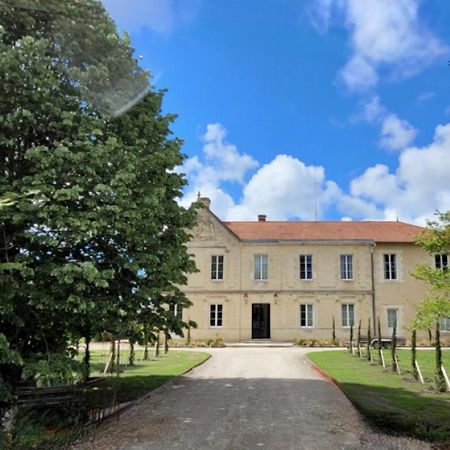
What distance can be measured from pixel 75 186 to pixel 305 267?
93.0 feet

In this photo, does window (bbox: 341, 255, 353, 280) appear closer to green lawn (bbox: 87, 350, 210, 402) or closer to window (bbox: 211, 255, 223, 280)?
window (bbox: 211, 255, 223, 280)

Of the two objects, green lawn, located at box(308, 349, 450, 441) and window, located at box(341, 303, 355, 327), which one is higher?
window, located at box(341, 303, 355, 327)

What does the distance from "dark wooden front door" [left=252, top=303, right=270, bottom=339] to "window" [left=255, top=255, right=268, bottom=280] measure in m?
2.30

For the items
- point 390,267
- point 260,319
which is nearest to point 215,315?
point 260,319

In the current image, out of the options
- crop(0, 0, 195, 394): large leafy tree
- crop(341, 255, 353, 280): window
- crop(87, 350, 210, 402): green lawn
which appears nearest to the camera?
crop(0, 0, 195, 394): large leafy tree

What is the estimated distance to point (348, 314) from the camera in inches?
1361

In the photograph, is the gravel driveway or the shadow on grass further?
the shadow on grass

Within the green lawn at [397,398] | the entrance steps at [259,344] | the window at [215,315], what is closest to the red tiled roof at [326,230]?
the window at [215,315]

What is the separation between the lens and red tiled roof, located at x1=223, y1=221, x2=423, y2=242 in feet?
117

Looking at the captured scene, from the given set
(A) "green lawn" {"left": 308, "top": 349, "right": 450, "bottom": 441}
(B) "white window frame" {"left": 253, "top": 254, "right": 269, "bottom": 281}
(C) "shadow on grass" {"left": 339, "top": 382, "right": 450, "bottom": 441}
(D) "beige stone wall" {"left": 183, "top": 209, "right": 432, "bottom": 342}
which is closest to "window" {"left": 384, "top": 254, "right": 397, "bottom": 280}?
(D) "beige stone wall" {"left": 183, "top": 209, "right": 432, "bottom": 342}

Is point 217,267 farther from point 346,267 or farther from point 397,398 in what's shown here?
point 397,398

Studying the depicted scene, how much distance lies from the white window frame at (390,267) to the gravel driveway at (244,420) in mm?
21452

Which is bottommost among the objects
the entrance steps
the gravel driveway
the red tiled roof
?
the gravel driveway

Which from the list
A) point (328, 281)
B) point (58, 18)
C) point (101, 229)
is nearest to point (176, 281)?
point (101, 229)
